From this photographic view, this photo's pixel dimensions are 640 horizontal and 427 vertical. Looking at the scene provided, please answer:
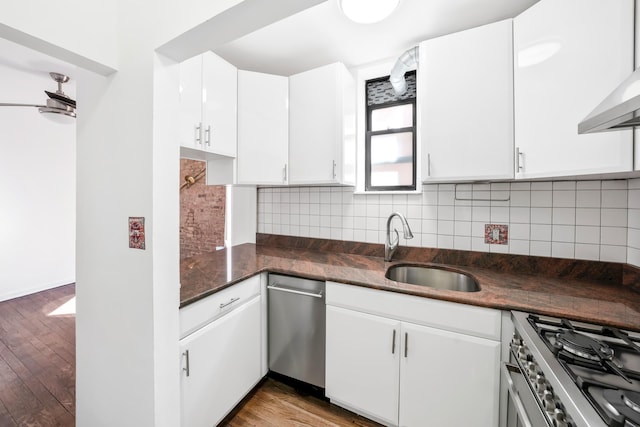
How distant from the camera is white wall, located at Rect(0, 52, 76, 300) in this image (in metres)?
2.92

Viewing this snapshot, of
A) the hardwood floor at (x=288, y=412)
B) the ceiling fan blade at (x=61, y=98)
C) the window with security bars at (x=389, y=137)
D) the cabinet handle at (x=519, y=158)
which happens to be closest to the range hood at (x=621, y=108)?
the cabinet handle at (x=519, y=158)

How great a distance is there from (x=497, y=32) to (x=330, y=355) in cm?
209

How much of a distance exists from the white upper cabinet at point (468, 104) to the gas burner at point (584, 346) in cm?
82

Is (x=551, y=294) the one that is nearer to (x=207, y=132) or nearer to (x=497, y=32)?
(x=497, y=32)

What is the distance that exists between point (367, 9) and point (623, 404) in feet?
5.87

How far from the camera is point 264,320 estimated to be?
67.6 inches

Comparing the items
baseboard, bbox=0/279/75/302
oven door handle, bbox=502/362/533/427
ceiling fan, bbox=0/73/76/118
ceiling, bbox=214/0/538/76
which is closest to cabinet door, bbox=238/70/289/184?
ceiling, bbox=214/0/538/76

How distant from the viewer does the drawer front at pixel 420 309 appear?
1.17 m

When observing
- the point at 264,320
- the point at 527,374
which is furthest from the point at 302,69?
the point at 527,374

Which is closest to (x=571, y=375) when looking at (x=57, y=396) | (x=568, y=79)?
(x=568, y=79)

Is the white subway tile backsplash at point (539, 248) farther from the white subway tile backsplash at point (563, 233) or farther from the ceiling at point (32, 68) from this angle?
the ceiling at point (32, 68)

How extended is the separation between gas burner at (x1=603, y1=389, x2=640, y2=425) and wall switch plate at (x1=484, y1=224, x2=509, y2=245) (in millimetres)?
1147

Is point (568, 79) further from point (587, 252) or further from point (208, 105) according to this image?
point (208, 105)

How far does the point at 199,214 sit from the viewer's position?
146 inches
